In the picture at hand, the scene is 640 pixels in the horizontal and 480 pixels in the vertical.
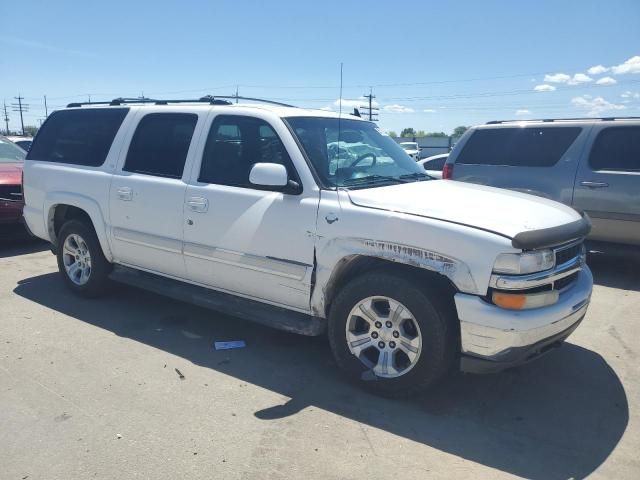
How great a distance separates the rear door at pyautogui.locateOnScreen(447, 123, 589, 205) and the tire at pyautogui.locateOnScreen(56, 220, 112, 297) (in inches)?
194

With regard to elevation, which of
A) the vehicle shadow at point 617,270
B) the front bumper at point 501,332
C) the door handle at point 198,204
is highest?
the door handle at point 198,204

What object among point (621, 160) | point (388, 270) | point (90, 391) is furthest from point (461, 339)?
point (621, 160)

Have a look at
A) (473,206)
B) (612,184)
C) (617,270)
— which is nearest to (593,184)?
(612,184)

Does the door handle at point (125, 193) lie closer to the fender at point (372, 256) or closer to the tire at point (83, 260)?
the tire at point (83, 260)

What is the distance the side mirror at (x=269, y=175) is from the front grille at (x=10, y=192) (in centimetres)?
556

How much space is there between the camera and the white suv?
3100 millimetres

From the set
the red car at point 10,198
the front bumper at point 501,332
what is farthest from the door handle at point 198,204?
the red car at point 10,198

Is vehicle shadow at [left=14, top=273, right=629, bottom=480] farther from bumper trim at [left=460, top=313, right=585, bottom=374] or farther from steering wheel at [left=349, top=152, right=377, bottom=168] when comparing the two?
steering wheel at [left=349, top=152, right=377, bottom=168]

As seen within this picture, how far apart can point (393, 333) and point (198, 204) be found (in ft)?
6.26

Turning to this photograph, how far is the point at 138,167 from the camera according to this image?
188 inches

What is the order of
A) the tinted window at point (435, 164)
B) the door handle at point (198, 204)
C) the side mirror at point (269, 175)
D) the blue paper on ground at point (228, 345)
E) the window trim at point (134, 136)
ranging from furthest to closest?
the tinted window at point (435, 164) < the window trim at point (134, 136) < the blue paper on ground at point (228, 345) < the door handle at point (198, 204) < the side mirror at point (269, 175)

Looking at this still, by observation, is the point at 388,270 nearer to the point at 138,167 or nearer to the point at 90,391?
the point at 90,391

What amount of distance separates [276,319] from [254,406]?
710 mm

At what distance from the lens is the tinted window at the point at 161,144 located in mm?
4480
